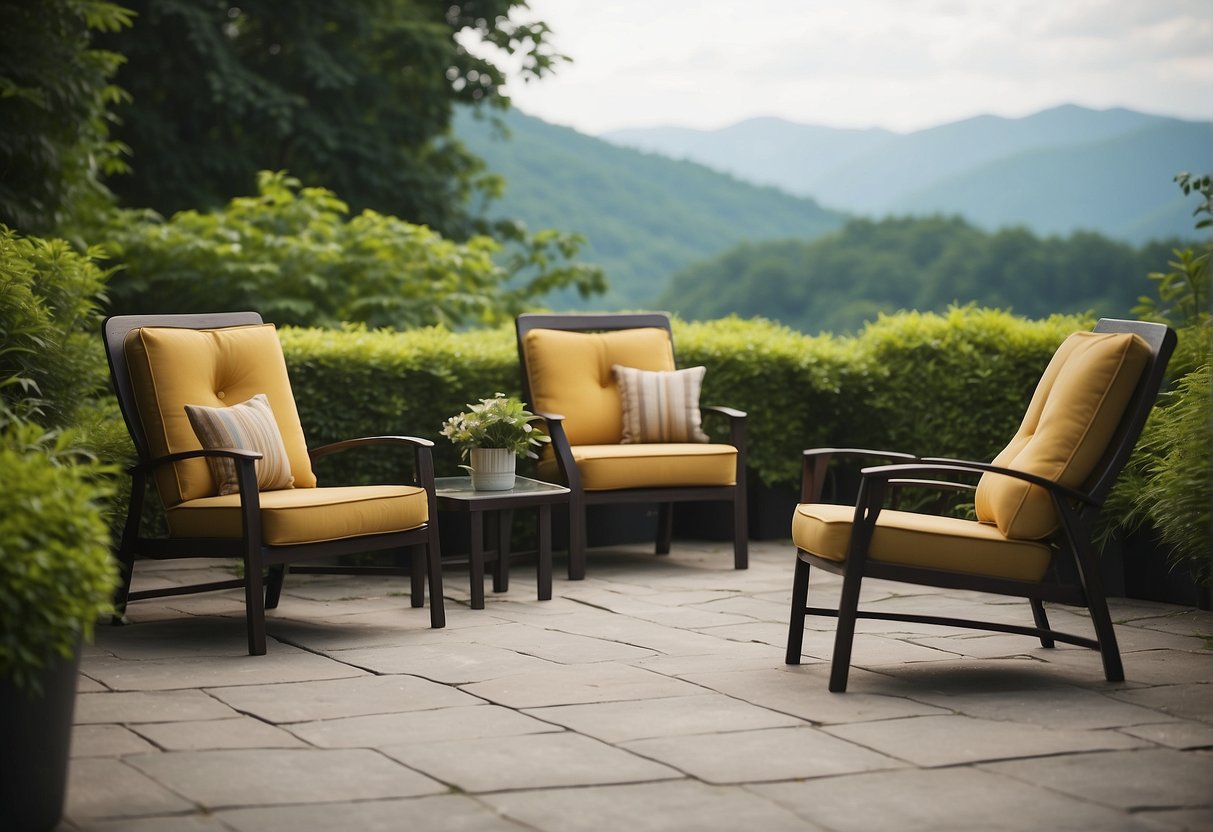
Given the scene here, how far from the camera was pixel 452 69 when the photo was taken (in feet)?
50.6

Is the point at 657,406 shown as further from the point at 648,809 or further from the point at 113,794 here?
the point at 113,794

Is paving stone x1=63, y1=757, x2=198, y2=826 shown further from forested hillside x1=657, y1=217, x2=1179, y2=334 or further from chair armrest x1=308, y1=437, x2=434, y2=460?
forested hillside x1=657, y1=217, x2=1179, y2=334

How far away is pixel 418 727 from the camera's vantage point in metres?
3.47

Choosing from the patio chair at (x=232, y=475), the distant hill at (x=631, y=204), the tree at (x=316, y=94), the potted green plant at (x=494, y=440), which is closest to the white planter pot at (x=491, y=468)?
the potted green plant at (x=494, y=440)

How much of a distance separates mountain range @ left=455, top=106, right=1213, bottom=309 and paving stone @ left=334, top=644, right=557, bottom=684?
2135 cm

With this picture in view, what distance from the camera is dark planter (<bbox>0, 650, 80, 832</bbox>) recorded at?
2.60 meters

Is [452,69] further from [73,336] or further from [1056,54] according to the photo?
[1056,54]

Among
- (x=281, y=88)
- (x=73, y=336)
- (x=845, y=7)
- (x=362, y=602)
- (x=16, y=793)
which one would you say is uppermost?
(x=845, y=7)

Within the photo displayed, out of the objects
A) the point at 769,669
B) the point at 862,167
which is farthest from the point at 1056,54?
the point at 769,669

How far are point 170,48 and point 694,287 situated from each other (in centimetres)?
1860

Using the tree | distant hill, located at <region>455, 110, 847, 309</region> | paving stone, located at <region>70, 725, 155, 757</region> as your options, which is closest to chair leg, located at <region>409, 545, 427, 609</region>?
paving stone, located at <region>70, 725, 155, 757</region>

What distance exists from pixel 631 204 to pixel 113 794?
28964 mm

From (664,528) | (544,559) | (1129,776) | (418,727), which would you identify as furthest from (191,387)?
(1129,776)

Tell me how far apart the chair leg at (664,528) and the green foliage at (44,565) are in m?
4.24
